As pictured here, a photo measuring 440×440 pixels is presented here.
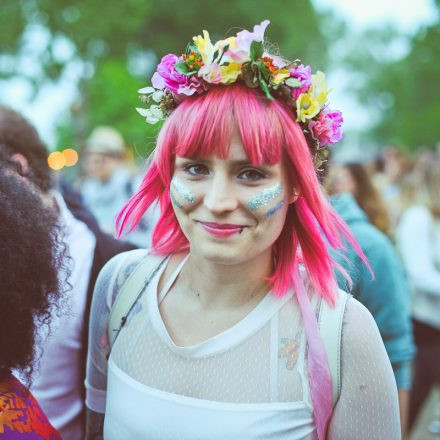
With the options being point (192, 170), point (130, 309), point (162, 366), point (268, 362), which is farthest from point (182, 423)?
point (192, 170)

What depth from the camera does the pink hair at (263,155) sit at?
1.61 metres

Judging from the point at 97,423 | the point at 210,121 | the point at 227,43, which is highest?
the point at 227,43

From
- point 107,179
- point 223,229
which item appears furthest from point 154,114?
point 107,179

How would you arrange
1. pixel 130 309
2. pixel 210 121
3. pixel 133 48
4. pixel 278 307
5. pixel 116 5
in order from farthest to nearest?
pixel 133 48 → pixel 116 5 → pixel 130 309 → pixel 278 307 → pixel 210 121

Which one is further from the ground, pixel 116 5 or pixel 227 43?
pixel 116 5

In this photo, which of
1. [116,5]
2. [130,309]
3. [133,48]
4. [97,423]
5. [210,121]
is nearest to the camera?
[210,121]

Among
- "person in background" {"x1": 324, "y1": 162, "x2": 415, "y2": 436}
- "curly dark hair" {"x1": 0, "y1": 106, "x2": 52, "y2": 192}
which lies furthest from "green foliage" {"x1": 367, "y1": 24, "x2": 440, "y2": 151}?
"curly dark hair" {"x1": 0, "y1": 106, "x2": 52, "y2": 192}

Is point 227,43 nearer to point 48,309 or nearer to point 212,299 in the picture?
point 212,299

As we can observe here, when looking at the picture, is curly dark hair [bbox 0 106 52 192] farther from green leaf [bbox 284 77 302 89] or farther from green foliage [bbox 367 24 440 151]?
green foliage [bbox 367 24 440 151]

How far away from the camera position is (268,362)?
1.68 meters

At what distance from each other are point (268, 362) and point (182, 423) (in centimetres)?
31

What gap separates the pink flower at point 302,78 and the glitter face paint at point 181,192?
43 cm

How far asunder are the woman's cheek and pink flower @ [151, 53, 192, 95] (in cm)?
39

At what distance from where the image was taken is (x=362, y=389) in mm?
1613
